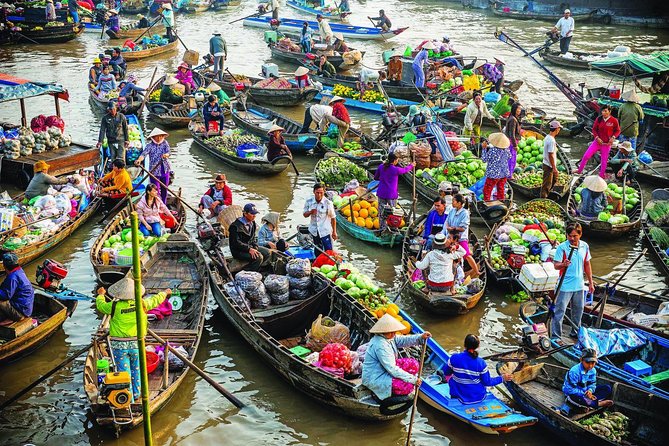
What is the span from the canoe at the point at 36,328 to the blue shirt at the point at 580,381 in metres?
7.04

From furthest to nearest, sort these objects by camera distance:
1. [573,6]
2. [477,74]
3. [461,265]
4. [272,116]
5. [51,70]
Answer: [573,6] < [51,70] < [477,74] < [272,116] < [461,265]

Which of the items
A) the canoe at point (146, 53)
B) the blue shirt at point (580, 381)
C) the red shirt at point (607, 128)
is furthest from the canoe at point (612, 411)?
the canoe at point (146, 53)

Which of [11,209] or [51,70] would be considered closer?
[11,209]

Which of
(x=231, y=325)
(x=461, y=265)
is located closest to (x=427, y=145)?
(x=461, y=265)

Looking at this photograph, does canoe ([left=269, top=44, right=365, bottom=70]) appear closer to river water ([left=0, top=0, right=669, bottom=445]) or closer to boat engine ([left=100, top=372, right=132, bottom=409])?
river water ([left=0, top=0, right=669, bottom=445])

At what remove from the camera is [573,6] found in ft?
129

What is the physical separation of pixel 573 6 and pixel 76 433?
1455 inches

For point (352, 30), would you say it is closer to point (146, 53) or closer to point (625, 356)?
point (146, 53)

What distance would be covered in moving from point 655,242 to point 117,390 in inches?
393

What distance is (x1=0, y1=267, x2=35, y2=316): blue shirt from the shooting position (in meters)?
9.91

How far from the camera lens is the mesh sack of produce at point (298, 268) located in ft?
36.5

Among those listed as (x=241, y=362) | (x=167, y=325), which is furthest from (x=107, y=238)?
(x=241, y=362)

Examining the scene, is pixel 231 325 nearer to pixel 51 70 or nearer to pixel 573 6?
pixel 51 70

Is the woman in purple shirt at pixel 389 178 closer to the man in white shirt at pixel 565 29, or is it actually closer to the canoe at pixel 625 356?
the canoe at pixel 625 356
